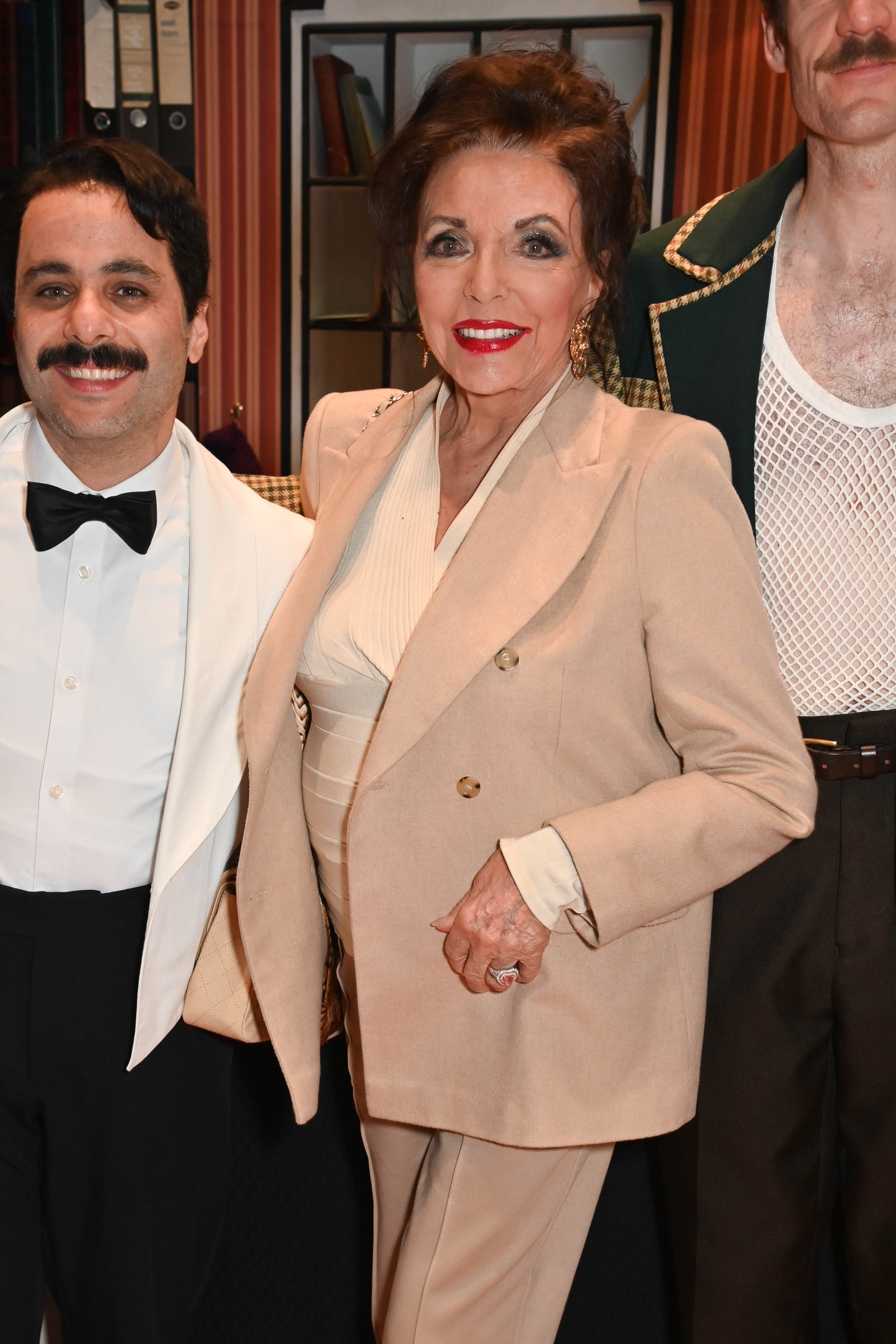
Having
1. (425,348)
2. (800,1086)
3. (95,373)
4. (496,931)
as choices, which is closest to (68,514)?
(95,373)

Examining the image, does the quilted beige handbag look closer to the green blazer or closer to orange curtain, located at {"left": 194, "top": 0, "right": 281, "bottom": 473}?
the green blazer

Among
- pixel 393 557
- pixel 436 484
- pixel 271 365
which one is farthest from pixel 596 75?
pixel 271 365

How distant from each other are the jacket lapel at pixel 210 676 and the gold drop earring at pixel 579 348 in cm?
50

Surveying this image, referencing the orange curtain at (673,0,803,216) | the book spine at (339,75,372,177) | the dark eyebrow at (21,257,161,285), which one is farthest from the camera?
the book spine at (339,75,372,177)

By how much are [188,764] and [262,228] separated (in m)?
3.68

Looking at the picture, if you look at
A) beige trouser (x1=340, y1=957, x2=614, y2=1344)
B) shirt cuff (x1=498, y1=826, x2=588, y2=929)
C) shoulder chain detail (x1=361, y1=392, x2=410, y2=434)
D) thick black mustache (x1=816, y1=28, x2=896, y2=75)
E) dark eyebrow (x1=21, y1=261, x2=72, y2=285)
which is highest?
thick black mustache (x1=816, y1=28, x2=896, y2=75)

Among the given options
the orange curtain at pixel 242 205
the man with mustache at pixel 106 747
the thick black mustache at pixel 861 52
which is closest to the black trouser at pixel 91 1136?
the man with mustache at pixel 106 747

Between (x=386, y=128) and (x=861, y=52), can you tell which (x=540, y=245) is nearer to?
(x=861, y=52)

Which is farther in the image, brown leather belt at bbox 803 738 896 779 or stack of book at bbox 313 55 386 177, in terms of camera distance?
stack of book at bbox 313 55 386 177

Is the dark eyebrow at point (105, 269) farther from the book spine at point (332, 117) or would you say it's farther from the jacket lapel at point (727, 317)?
the book spine at point (332, 117)

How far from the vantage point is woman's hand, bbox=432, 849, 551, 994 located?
138 centimetres

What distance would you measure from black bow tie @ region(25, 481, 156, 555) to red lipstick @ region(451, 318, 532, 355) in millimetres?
501

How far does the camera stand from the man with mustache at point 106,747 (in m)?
1.59

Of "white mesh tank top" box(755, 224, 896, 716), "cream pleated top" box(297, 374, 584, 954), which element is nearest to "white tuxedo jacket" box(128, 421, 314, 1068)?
"cream pleated top" box(297, 374, 584, 954)
